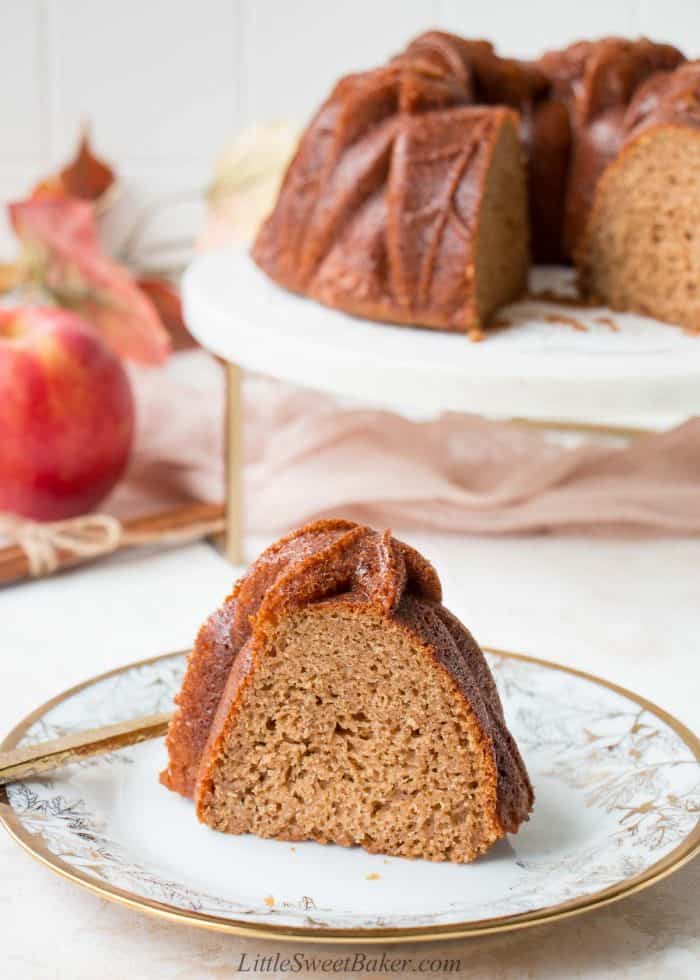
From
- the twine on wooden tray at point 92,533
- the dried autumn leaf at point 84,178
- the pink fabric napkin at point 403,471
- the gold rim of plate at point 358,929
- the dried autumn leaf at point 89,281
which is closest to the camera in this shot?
the gold rim of plate at point 358,929

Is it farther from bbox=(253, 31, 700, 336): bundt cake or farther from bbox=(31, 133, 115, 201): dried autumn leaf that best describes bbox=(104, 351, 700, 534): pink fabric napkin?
bbox=(31, 133, 115, 201): dried autumn leaf

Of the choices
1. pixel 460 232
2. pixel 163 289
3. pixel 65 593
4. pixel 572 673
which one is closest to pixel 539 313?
pixel 460 232

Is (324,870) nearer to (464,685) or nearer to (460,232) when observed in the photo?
(464,685)

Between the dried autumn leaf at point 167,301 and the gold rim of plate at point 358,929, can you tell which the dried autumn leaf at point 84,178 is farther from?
the gold rim of plate at point 358,929

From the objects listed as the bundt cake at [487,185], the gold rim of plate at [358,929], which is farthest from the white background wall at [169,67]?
the gold rim of plate at [358,929]

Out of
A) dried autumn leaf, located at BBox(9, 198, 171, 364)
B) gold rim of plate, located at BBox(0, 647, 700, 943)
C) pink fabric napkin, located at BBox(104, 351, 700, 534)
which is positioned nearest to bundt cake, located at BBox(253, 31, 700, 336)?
pink fabric napkin, located at BBox(104, 351, 700, 534)

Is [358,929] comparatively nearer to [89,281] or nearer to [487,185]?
[487,185]
